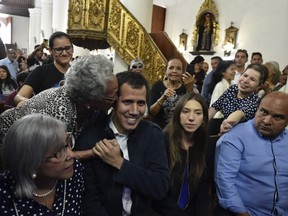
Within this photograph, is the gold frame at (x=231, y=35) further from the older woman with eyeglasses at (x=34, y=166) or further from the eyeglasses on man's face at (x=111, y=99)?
the older woman with eyeglasses at (x=34, y=166)

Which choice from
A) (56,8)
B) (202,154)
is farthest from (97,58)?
(56,8)

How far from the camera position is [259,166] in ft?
6.93

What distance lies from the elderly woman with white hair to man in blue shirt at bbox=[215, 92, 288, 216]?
99 centimetres

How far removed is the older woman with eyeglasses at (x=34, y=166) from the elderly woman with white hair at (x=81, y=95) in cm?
24

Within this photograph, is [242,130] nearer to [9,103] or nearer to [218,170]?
[218,170]

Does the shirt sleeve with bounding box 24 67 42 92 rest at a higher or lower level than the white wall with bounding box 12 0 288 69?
lower

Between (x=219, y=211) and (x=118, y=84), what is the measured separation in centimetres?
121

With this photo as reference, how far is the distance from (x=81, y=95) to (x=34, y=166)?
1.65 ft

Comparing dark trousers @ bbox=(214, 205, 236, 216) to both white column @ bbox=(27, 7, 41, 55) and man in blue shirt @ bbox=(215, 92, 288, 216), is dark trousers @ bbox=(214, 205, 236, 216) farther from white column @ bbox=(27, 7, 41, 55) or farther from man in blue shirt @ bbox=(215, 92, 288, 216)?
white column @ bbox=(27, 7, 41, 55)

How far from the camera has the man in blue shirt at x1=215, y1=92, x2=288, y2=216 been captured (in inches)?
82.4

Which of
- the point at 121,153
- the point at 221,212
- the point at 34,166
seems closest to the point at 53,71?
the point at 121,153

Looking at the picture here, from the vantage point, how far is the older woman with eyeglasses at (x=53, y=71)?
251 cm

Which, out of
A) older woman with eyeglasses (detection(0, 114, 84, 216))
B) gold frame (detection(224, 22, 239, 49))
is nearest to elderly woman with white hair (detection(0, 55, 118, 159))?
older woman with eyeglasses (detection(0, 114, 84, 216))

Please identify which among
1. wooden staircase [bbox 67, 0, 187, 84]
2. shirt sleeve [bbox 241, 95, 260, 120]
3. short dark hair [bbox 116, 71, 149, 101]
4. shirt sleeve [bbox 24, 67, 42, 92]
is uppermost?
wooden staircase [bbox 67, 0, 187, 84]
